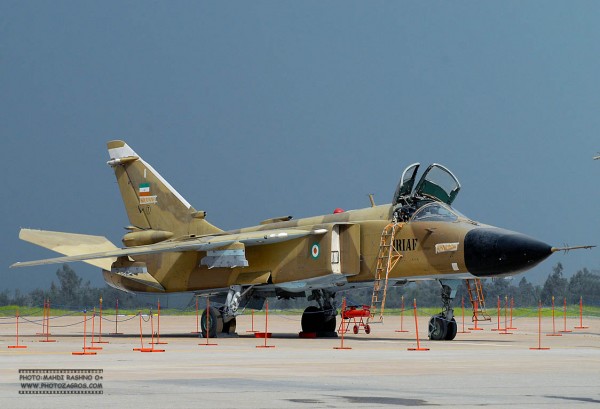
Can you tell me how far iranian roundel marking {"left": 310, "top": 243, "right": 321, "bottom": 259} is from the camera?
2441cm

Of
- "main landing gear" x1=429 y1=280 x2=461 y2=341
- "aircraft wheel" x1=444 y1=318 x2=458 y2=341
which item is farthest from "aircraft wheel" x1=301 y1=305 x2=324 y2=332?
"aircraft wheel" x1=444 y1=318 x2=458 y2=341

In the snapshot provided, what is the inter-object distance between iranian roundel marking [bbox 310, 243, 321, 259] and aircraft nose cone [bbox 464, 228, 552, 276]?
3983 millimetres

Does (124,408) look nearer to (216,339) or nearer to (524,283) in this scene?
(216,339)

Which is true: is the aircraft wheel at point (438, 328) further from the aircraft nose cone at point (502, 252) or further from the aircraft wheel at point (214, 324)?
the aircraft wheel at point (214, 324)

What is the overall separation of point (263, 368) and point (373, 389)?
3.37 m

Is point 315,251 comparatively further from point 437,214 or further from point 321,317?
point 437,214

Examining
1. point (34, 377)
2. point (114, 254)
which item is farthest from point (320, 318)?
point (34, 377)

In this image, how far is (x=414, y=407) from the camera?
9.07 meters

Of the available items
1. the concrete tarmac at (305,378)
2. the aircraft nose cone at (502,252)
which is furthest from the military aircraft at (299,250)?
the concrete tarmac at (305,378)

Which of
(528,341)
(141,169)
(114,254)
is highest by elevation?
(141,169)

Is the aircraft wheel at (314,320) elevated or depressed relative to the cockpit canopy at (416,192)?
depressed

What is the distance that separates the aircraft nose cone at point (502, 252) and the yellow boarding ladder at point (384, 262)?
1897 millimetres

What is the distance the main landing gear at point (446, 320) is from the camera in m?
22.7

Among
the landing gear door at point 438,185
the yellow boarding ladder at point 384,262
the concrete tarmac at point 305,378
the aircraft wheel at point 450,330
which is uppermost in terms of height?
the landing gear door at point 438,185
